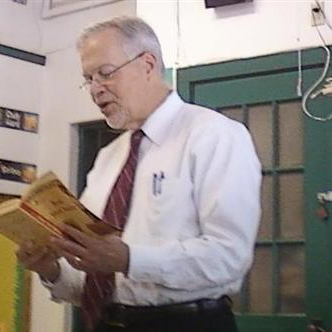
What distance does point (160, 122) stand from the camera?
2.15 metres

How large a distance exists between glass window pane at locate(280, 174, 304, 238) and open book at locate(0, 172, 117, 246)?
1361mm

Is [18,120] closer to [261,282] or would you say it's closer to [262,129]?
[262,129]

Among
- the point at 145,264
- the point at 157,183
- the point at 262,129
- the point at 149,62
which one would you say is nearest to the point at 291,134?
the point at 262,129

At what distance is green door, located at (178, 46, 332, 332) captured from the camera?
10.0 ft

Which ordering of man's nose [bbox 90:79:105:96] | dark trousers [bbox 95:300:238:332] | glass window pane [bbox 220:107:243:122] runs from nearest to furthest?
dark trousers [bbox 95:300:238:332] → man's nose [bbox 90:79:105:96] → glass window pane [bbox 220:107:243:122]

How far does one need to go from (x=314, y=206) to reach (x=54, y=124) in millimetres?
1689

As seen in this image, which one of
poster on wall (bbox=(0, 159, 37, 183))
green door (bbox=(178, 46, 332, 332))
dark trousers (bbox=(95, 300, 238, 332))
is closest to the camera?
dark trousers (bbox=(95, 300, 238, 332))

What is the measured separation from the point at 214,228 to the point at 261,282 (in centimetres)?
137

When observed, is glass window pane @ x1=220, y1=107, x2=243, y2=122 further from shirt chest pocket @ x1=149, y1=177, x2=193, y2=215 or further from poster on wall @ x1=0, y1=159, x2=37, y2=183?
shirt chest pocket @ x1=149, y1=177, x2=193, y2=215

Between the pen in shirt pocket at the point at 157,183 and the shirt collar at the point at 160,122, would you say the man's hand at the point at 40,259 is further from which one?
the shirt collar at the point at 160,122

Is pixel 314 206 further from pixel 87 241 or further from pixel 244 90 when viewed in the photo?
pixel 87 241

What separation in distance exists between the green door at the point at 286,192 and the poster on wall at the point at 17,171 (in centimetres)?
130

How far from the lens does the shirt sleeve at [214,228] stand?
1.88m

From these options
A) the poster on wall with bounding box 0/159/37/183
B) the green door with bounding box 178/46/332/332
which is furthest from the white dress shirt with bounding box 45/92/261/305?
the poster on wall with bounding box 0/159/37/183
